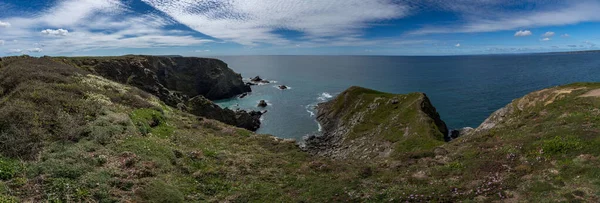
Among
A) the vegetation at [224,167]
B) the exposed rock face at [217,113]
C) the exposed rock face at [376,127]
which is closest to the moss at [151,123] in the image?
the vegetation at [224,167]

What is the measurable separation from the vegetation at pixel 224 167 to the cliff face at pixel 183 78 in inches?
1786

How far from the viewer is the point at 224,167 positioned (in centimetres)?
1980

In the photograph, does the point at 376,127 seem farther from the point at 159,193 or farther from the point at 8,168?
the point at 8,168

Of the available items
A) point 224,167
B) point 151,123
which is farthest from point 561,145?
point 151,123

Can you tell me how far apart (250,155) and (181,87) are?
115m

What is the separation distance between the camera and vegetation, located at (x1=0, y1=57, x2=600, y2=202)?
12.9 metres

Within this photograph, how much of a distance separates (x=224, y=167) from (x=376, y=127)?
169 ft

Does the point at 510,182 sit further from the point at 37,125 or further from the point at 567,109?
the point at 37,125

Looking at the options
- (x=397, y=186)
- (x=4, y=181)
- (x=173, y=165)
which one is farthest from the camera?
(x=173, y=165)

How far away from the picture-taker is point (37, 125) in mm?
16719

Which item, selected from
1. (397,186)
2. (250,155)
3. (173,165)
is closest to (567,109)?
(397,186)

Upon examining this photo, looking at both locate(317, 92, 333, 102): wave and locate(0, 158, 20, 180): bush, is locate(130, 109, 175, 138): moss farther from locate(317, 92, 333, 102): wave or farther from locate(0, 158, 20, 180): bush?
locate(317, 92, 333, 102): wave

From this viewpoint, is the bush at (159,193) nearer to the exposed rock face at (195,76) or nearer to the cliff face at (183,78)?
the cliff face at (183,78)

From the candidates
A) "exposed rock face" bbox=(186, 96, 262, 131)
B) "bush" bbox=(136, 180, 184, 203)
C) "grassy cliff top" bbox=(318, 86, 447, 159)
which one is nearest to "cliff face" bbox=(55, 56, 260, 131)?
"exposed rock face" bbox=(186, 96, 262, 131)
